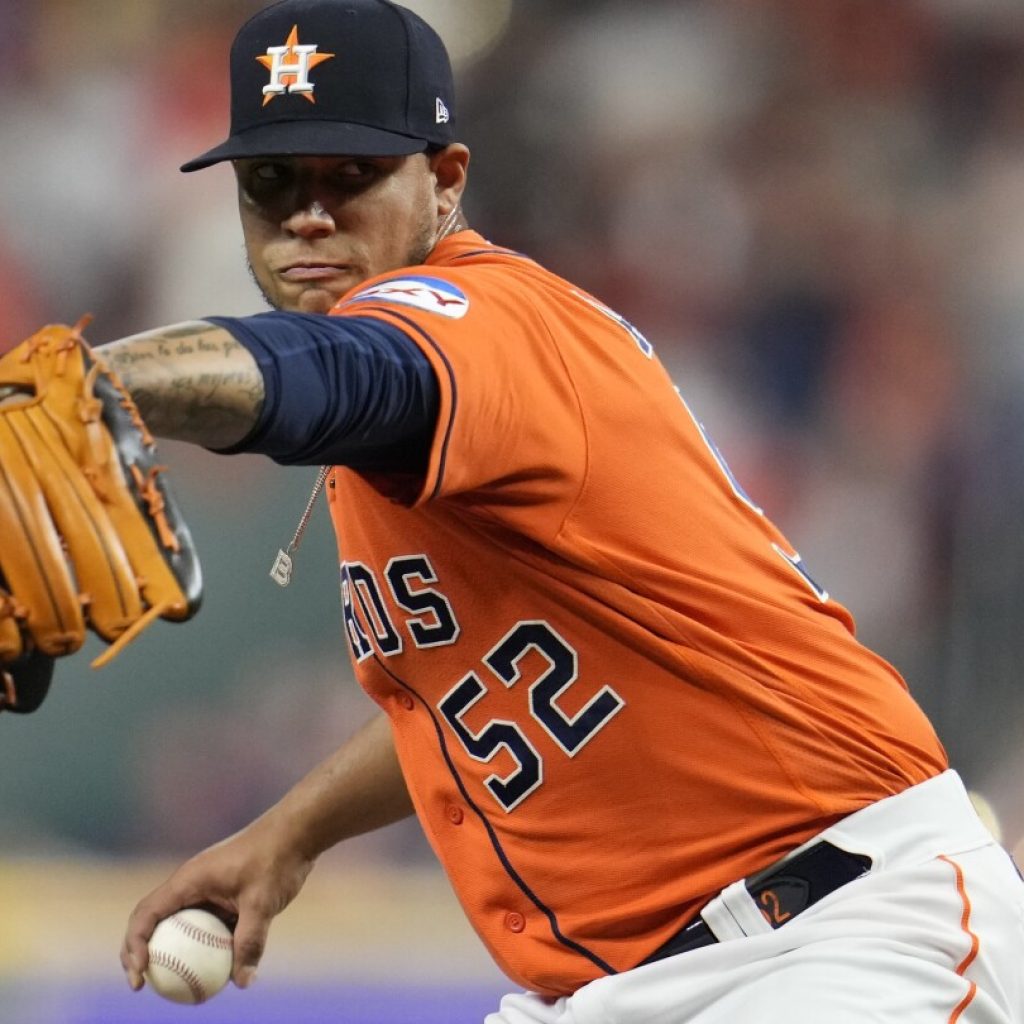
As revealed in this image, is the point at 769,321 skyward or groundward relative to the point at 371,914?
skyward

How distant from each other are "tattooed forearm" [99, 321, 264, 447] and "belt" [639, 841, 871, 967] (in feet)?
2.66

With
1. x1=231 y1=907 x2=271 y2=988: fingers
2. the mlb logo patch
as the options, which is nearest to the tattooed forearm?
the mlb logo patch

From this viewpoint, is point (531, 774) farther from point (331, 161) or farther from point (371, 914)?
point (371, 914)

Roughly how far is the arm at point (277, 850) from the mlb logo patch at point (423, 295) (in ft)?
3.08

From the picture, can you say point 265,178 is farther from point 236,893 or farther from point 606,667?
point 236,893

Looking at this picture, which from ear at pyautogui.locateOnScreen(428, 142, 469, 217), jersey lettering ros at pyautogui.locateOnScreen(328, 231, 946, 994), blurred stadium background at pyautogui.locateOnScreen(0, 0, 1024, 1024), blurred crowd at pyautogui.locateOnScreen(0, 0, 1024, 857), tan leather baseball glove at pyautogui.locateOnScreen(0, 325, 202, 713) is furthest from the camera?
blurred crowd at pyautogui.locateOnScreen(0, 0, 1024, 857)

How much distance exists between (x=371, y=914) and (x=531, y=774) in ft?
9.01


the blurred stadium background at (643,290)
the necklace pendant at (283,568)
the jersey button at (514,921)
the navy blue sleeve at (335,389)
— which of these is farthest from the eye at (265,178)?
the blurred stadium background at (643,290)

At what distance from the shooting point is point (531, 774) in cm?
164

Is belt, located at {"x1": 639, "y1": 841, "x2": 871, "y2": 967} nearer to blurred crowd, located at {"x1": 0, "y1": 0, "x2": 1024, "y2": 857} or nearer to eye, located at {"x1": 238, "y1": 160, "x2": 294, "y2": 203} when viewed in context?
eye, located at {"x1": 238, "y1": 160, "x2": 294, "y2": 203}

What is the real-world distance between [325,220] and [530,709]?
1.97 ft

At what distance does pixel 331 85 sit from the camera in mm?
1721

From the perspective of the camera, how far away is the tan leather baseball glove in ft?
3.17

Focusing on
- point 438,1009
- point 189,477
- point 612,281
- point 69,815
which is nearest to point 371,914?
point 438,1009
